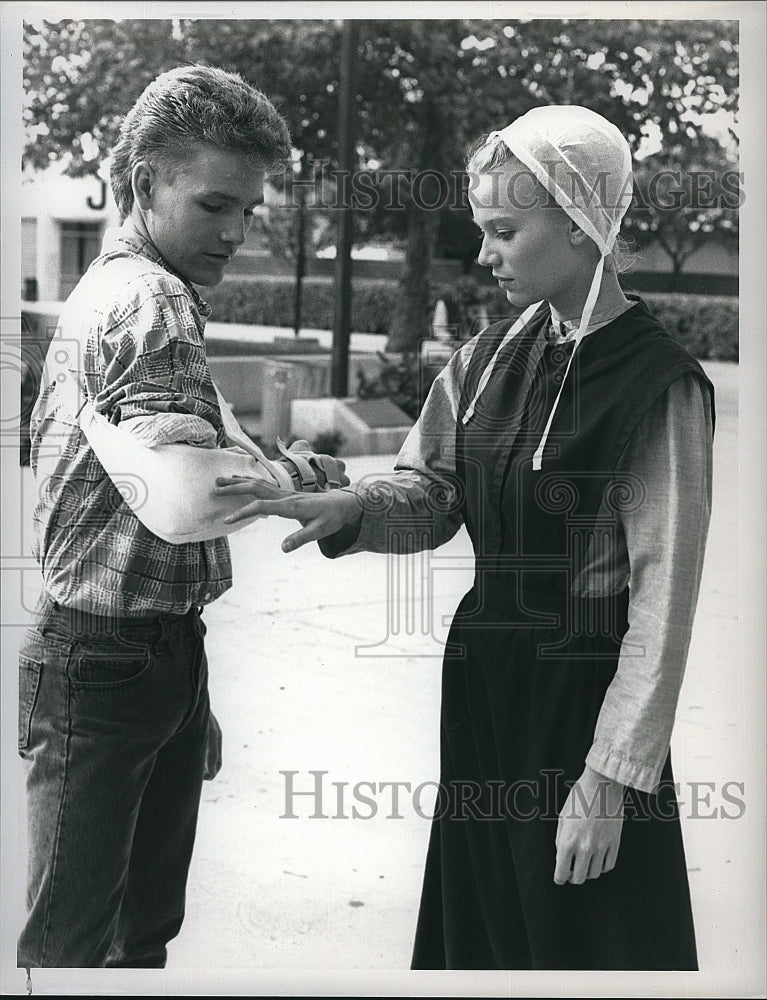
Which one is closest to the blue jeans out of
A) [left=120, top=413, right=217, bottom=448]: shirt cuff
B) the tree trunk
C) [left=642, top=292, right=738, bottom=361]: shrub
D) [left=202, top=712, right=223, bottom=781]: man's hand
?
[left=202, top=712, right=223, bottom=781]: man's hand

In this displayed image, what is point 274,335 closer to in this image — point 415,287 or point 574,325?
point 415,287

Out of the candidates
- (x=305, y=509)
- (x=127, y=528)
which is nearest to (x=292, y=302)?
(x=305, y=509)

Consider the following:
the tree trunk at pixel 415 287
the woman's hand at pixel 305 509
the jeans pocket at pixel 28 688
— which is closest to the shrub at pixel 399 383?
the tree trunk at pixel 415 287

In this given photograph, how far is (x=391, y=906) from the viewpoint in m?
2.35

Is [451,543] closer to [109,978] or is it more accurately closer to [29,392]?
[29,392]

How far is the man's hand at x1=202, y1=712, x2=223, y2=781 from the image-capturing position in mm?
2268

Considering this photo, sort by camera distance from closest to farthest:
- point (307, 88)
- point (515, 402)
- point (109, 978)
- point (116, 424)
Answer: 1. point (116, 424)
2. point (515, 402)
3. point (109, 978)
4. point (307, 88)

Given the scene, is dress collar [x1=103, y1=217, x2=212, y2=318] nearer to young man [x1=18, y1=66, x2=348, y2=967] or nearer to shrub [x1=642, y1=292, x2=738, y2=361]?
young man [x1=18, y1=66, x2=348, y2=967]

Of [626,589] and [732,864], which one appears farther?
[732,864]

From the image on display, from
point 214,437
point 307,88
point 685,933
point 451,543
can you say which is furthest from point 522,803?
point 307,88

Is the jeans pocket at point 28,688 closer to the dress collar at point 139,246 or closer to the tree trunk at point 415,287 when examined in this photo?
the dress collar at point 139,246

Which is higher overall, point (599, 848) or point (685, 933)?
point (599, 848)

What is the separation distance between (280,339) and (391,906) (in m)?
1.19

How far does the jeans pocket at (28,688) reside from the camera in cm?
193
